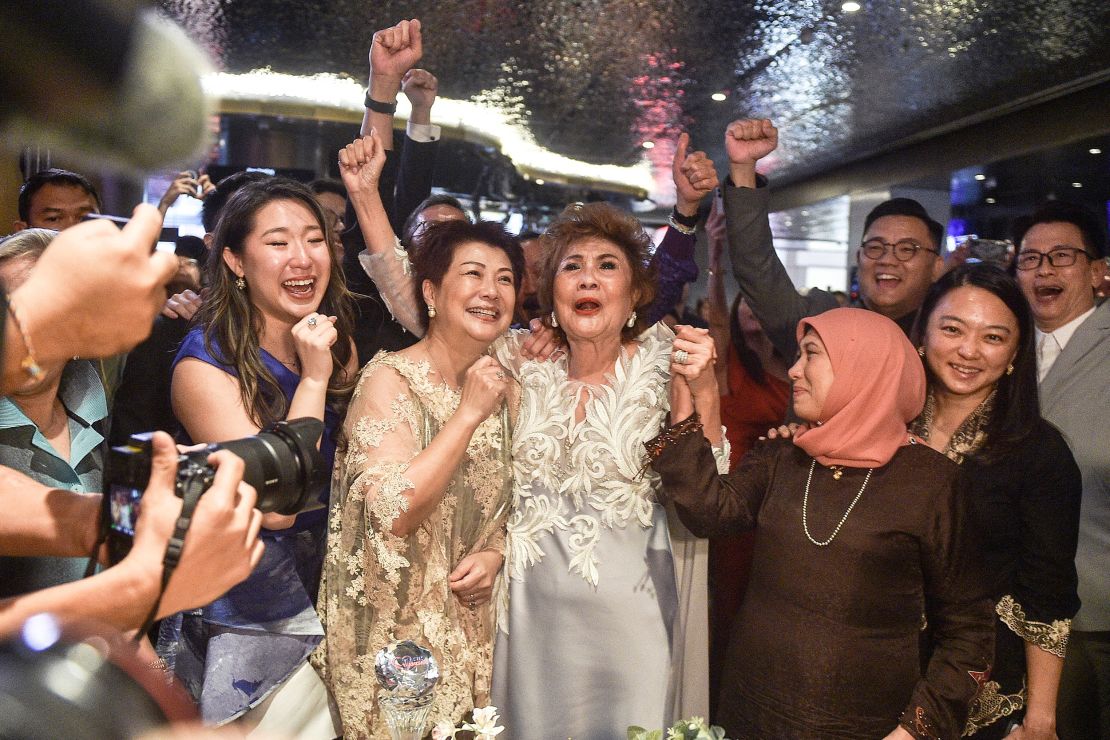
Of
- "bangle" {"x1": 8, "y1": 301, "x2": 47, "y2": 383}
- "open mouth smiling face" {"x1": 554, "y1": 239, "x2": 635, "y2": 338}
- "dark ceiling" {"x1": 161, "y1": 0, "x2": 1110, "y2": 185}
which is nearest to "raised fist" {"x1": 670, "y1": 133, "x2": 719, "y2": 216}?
"open mouth smiling face" {"x1": 554, "y1": 239, "x2": 635, "y2": 338}

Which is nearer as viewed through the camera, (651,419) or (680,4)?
(651,419)

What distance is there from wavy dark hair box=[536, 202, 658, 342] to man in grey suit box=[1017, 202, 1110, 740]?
Answer: 1.25 meters

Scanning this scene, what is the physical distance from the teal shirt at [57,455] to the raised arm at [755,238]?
1765 millimetres

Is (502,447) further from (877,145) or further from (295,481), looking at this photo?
(877,145)

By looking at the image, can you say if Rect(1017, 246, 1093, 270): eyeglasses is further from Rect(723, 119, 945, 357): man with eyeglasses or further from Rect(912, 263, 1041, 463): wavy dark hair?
Rect(912, 263, 1041, 463): wavy dark hair

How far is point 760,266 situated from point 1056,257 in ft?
3.18

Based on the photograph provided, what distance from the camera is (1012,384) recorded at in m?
2.15

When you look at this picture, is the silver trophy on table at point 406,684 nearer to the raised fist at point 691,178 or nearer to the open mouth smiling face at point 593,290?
the open mouth smiling face at point 593,290

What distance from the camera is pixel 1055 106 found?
6.99 m

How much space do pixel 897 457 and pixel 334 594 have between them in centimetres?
129

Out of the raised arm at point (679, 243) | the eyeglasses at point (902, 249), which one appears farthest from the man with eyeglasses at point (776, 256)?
the raised arm at point (679, 243)

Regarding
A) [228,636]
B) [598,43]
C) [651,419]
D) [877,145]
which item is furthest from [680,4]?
[877,145]
